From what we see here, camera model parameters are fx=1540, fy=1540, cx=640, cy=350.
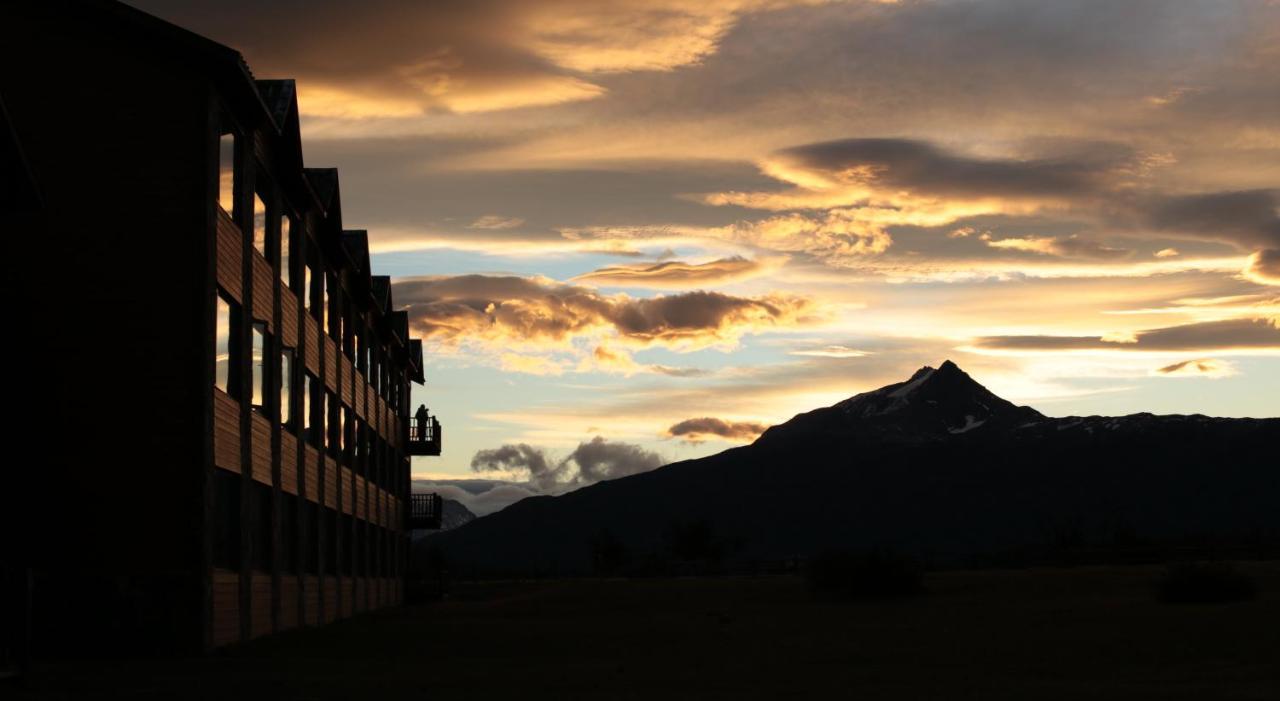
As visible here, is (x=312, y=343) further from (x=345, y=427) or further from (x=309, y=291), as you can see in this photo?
(x=345, y=427)

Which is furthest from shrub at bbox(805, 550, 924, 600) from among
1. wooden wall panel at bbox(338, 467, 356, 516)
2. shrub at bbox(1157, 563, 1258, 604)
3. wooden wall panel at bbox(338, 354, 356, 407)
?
wooden wall panel at bbox(338, 354, 356, 407)

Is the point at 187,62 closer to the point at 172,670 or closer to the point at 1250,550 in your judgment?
the point at 172,670

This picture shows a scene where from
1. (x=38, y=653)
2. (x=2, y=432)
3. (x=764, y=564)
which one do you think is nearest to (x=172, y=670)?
(x=38, y=653)

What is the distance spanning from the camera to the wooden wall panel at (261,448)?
3247 centimetres

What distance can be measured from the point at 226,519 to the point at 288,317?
8.08 metres

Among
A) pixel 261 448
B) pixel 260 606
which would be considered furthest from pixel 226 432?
pixel 260 606

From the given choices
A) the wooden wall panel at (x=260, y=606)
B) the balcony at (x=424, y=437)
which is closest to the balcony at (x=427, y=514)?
the balcony at (x=424, y=437)

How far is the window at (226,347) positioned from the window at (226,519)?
173cm

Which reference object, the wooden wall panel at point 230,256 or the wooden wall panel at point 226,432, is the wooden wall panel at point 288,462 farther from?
the wooden wall panel at point 230,256

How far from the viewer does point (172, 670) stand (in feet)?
77.6

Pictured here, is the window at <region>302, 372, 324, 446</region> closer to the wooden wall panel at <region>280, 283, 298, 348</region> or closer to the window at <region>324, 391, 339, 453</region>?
the window at <region>324, 391, 339, 453</region>

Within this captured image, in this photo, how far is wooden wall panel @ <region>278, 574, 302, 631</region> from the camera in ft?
119

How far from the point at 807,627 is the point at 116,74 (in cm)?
2028

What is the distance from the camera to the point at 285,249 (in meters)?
38.2
